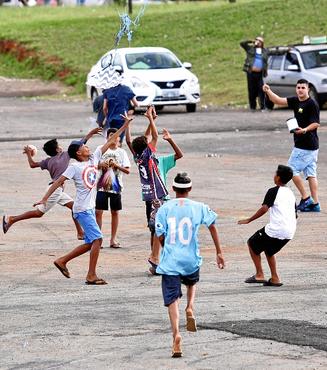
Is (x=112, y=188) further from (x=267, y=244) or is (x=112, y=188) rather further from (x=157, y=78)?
(x=157, y=78)

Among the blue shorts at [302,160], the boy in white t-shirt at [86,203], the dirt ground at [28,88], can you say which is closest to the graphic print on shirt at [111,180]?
the boy in white t-shirt at [86,203]

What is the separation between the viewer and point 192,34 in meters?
48.7

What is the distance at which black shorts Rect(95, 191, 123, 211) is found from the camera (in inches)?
611

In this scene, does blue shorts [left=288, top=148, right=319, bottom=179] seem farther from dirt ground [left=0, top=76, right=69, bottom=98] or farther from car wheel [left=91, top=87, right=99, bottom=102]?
dirt ground [left=0, top=76, right=69, bottom=98]

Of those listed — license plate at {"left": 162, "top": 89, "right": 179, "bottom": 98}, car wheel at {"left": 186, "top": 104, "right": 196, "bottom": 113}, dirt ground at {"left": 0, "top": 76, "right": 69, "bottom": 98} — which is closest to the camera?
license plate at {"left": 162, "top": 89, "right": 179, "bottom": 98}

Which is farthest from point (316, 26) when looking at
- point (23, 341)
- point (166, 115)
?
point (23, 341)

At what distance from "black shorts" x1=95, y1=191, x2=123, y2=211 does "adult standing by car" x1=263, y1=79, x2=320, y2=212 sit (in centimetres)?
324

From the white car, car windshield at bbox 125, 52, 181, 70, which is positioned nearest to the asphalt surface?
the white car

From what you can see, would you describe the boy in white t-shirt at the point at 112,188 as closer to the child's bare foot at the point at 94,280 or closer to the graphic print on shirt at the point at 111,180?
the graphic print on shirt at the point at 111,180

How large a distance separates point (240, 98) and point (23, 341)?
28.1 m

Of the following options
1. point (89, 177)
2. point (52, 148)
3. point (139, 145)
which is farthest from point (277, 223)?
point (52, 148)

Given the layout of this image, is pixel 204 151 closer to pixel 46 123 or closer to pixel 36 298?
pixel 46 123

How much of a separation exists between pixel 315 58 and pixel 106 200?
788 inches

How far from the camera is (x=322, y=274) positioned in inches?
525
